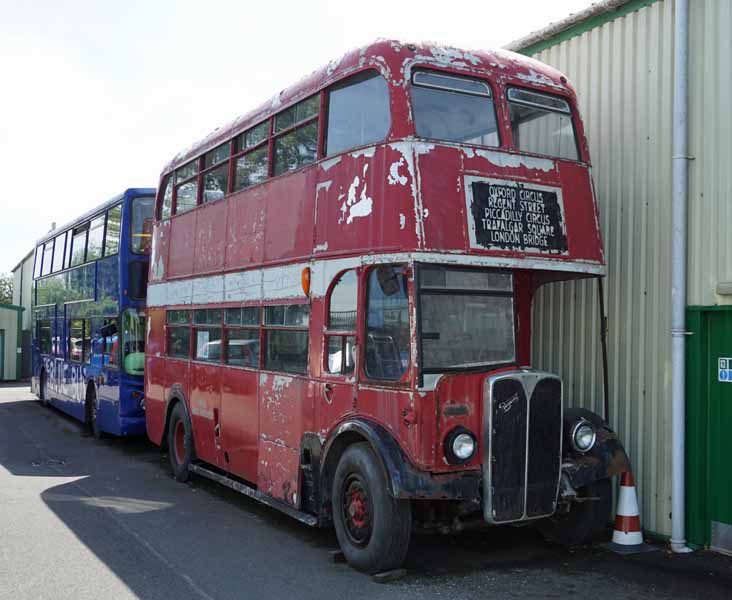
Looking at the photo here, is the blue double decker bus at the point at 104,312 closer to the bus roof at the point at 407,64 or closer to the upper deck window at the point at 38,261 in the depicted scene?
the upper deck window at the point at 38,261

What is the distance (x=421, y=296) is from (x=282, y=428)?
2.48 meters

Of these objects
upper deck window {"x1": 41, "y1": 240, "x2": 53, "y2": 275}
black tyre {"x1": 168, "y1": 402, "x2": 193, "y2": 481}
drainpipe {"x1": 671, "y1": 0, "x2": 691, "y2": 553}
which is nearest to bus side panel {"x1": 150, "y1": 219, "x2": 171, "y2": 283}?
black tyre {"x1": 168, "y1": 402, "x2": 193, "y2": 481}

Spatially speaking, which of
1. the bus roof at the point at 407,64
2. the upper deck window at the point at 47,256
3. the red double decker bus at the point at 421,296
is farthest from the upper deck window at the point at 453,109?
the upper deck window at the point at 47,256

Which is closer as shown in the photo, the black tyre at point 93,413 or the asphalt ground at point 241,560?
the asphalt ground at point 241,560

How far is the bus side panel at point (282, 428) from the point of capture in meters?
7.71

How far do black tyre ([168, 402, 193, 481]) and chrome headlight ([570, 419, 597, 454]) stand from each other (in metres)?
5.36

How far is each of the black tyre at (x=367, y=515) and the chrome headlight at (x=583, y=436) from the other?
1.64m

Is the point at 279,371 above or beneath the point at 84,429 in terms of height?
above

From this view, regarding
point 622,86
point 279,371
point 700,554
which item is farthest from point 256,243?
point 700,554

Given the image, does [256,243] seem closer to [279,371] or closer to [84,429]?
[279,371]

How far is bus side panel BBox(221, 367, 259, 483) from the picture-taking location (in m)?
8.76

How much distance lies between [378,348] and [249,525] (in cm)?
287

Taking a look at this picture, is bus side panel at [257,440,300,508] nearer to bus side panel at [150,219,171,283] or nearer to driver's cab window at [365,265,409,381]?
driver's cab window at [365,265,409,381]

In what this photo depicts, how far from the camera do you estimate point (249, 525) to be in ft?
27.7
